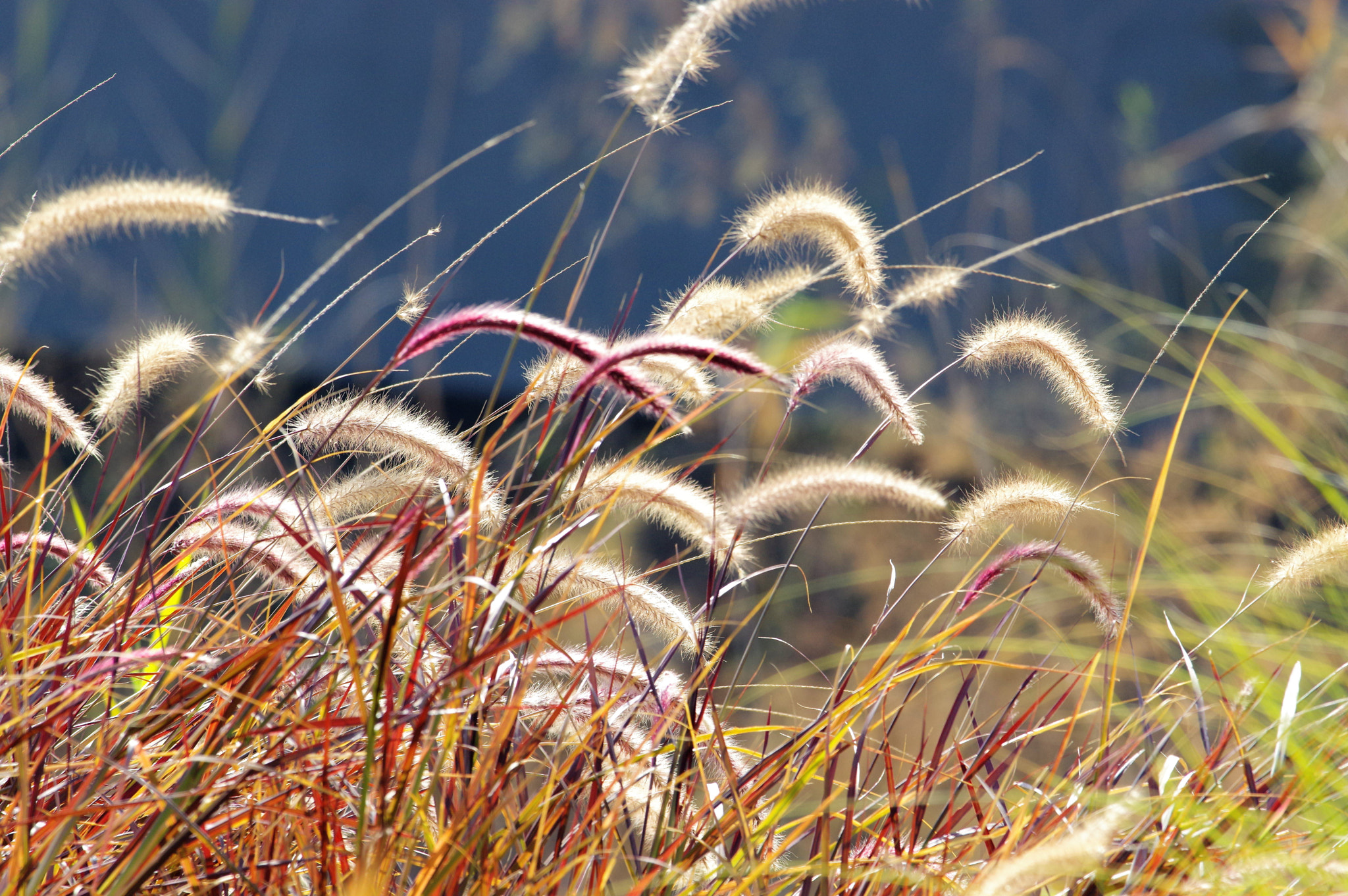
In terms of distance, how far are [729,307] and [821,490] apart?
→ 0.69ft

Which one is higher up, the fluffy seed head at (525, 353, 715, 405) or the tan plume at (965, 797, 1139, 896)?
the fluffy seed head at (525, 353, 715, 405)

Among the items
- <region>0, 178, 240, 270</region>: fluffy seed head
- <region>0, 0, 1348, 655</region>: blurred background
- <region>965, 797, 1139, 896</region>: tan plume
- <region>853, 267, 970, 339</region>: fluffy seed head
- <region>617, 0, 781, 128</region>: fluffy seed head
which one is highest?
<region>0, 0, 1348, 655</region>: blurred background

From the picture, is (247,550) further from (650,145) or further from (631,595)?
(650,145)

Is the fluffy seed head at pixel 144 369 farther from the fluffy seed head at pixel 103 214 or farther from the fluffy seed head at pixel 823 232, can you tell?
the fluffy seed head at pixel 823 232

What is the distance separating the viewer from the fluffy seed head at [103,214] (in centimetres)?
97

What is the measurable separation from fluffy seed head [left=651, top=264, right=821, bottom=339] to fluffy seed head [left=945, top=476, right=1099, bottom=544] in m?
0.29

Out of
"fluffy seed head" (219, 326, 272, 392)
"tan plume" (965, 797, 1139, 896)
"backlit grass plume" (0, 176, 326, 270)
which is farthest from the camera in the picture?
"backlit grass plume" (0, 176, 326, 270)

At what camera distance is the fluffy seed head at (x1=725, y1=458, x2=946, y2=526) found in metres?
0.95

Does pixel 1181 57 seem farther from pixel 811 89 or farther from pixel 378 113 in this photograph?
pixel 378 113

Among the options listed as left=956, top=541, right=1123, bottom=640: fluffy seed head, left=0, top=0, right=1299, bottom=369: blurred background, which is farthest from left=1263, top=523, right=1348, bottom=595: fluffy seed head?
left=0, top=0, right=1299, bottom=369: blurred background

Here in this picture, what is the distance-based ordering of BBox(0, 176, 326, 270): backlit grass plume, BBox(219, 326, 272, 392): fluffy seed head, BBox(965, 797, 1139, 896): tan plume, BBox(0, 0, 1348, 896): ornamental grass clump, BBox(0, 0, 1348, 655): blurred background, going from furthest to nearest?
BBox(0, 0, 1348, 655): blurred background
BBox(0, 176, 326, 270): backlit grass plume
BBox(219, 326, 272, 392): fluffy seed head
BBox(0, 0, 1348, 896): ornamental grass clump
BBox(965, 797, 1139, 896): tan plume

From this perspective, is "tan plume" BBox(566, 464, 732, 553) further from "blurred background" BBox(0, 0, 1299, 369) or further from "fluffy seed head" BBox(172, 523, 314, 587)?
"blurred background" BBox(0, 0, 1299, 369)

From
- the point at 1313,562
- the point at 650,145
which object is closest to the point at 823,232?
the point at 1313,562

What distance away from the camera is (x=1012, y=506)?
1.02 meters
